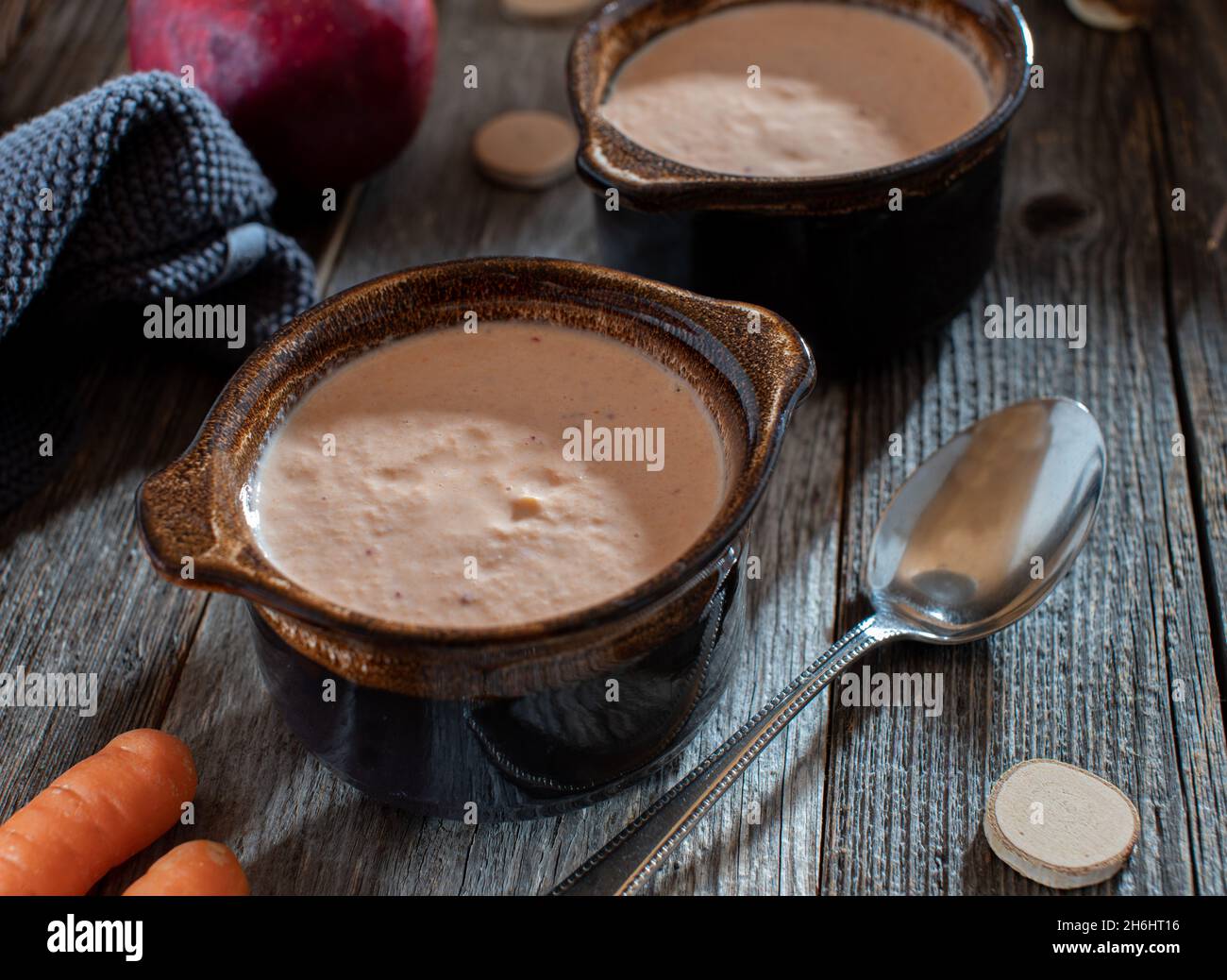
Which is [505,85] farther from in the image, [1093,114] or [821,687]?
[821,687]

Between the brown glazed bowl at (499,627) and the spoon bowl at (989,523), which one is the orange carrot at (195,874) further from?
the spoon bowl at (989,523)

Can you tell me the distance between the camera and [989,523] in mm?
1200

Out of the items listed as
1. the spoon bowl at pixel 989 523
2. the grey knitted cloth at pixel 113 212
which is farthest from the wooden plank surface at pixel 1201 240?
the grey knitted cloth at pixel 113 212

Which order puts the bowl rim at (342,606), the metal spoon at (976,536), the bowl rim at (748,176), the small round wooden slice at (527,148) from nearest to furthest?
the bowl rim at (342,606), the metal spoon at (976,536), the bowl rim at (748,176), the small round wooden slice at (527,148)

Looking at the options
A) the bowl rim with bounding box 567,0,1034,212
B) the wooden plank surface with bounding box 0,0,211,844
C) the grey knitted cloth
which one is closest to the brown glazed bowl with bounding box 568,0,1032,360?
the bowl rim with bounding box 567,0,1034,212

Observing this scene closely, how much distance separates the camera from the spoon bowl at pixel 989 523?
3.78ft

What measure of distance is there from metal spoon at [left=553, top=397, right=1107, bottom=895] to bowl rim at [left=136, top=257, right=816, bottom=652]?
20 centimetres

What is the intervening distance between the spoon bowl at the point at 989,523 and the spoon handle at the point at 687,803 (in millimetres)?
101

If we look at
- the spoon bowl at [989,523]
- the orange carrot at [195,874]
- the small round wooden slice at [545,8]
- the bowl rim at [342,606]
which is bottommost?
the spoon bowl at [989,523]

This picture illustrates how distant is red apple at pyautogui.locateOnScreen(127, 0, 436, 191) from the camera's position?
146 centimetres

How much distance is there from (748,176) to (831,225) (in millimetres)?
95

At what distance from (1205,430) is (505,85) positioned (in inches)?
37.7

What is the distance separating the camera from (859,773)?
3.51 feet

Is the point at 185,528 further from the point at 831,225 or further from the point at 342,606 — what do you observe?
the point at 831,225
